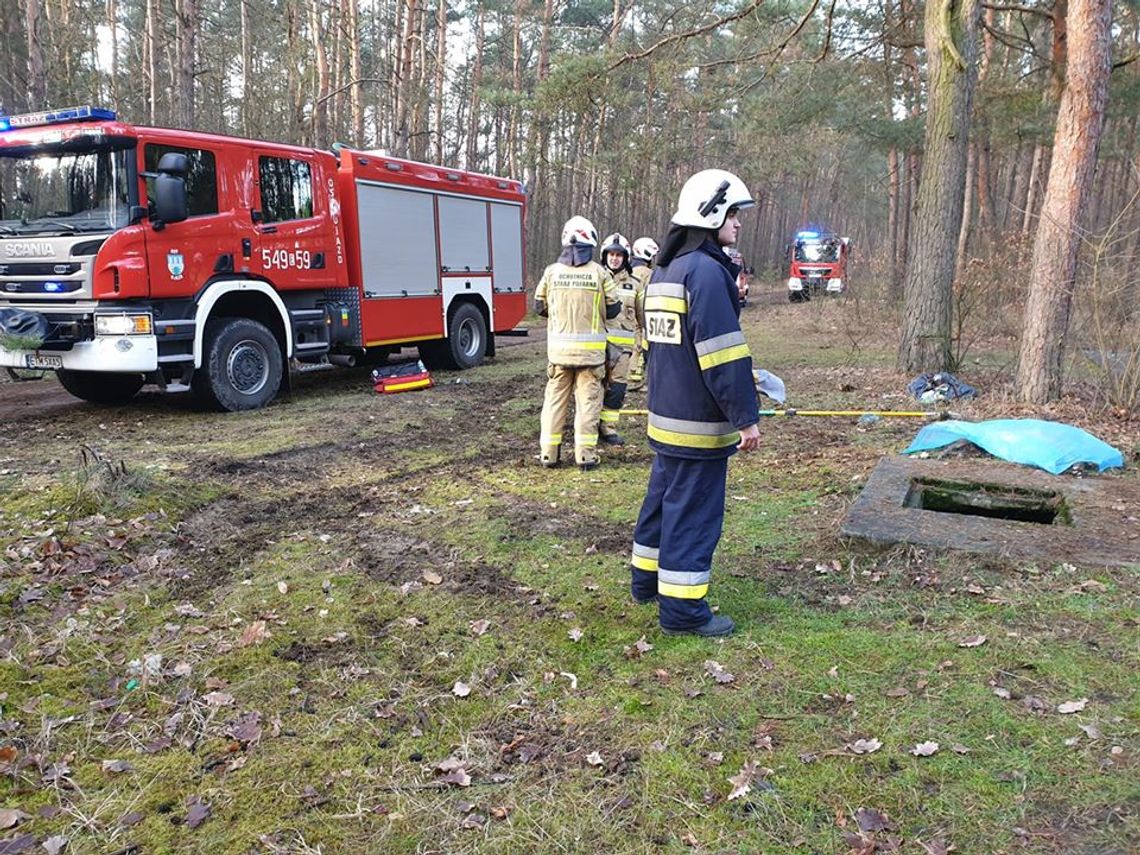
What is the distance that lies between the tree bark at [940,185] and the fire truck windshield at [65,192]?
28.3ft

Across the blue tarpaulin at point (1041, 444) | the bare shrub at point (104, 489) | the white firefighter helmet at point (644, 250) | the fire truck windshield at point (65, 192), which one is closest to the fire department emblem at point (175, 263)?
the fire truck windshield at point (65, 192)

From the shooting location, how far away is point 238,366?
8898mm

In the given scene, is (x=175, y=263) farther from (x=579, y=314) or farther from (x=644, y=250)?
(x=644, y=250)

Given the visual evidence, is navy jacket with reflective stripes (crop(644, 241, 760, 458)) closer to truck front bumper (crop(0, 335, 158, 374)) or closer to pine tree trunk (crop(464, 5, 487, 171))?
truck front bumper (crop(0, 335, 158, 374))

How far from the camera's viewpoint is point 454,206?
39.5ft

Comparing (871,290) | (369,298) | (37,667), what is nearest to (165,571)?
(37,667)

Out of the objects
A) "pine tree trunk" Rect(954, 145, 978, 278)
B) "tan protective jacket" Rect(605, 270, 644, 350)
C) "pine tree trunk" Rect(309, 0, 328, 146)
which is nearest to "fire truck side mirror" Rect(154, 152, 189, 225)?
"tan protective jacket" Rect(605, 270, 644, 350)

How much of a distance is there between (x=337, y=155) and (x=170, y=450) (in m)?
4.64

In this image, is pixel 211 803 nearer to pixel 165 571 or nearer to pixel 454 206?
pixel 165 571

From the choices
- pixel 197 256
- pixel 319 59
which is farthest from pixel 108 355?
pixel 319 59

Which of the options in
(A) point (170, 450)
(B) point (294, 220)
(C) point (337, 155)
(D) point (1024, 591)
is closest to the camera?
(D) point (1024, 591)

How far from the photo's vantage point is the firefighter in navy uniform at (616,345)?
24.8 feet

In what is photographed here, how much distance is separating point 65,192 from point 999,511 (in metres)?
8.32

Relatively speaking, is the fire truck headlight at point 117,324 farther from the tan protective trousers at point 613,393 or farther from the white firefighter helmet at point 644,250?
the white firefighter helmet at point 644,250
